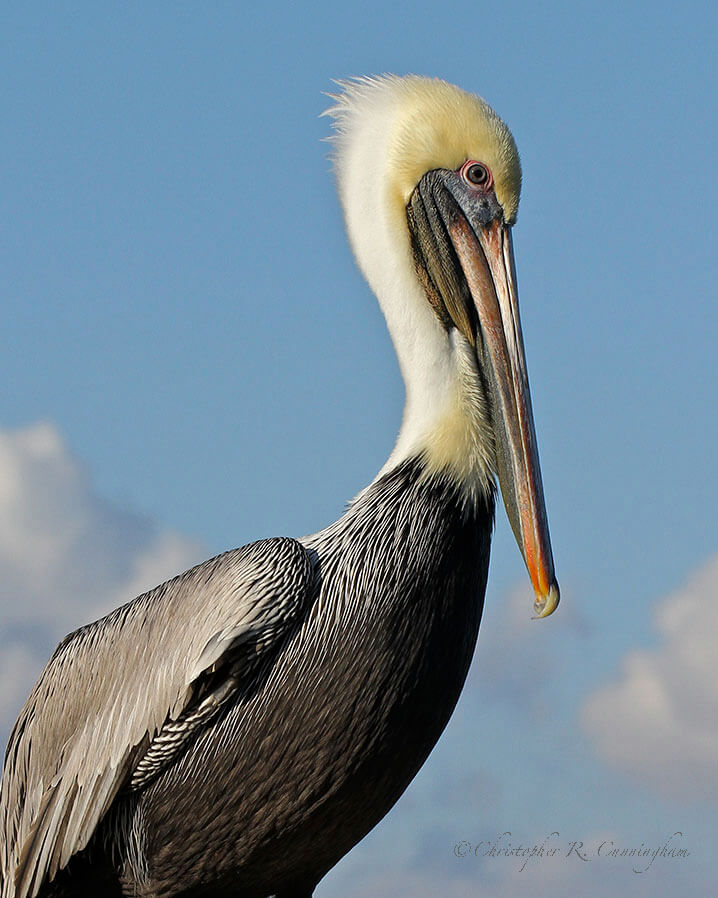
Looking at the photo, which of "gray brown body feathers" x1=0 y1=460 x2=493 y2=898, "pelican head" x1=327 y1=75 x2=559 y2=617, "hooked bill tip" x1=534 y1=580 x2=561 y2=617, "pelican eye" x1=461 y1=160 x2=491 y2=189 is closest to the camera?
"gray brown body feathers" x1=0 y1=460 x2=493 y2=898

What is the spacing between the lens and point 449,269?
5.66 meters

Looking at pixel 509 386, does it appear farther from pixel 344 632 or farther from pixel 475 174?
pixel 344 632

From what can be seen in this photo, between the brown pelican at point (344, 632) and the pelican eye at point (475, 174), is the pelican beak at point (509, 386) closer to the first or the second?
the brown pelican at point (344, 632)

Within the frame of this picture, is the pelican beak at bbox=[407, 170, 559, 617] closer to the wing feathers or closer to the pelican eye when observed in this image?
the pelican eye

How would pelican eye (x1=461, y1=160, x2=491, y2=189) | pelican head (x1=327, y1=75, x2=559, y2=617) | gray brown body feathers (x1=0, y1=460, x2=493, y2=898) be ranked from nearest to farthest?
gray brown body feathers (x1=0, y1=460, x2=493, y2=898), pelican head (x1=327, y1=75, x2=559, y2=617), pelican eye (x1=461, y1=160, x2=491, y2=189)

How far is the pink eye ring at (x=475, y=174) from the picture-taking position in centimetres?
569

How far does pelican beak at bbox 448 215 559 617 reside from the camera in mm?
5371

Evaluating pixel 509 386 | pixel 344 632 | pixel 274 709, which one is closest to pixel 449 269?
pixel 509 386

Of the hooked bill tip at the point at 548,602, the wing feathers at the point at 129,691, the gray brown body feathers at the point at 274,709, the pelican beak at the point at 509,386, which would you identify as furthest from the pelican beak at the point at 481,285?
the wing feathers at the point at 129,691

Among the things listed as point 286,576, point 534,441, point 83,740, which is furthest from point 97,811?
point 534,441

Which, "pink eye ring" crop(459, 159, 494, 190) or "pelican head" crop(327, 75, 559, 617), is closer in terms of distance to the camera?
"pelican head" crop(327, 75, 559, 617)

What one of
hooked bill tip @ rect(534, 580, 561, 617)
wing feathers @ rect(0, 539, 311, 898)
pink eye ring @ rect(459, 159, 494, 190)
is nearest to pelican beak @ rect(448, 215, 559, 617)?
hooked bill tip @ rect(534, 580, 561, 617)

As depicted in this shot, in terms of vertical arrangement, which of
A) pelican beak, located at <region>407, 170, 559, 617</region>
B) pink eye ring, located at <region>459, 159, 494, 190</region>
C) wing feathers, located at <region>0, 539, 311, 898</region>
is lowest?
wing feathers, located at <region>0, 539, 311, 898</region>

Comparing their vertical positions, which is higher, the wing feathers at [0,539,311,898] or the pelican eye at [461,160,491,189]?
the pelican eye at [461,160,491,189]
